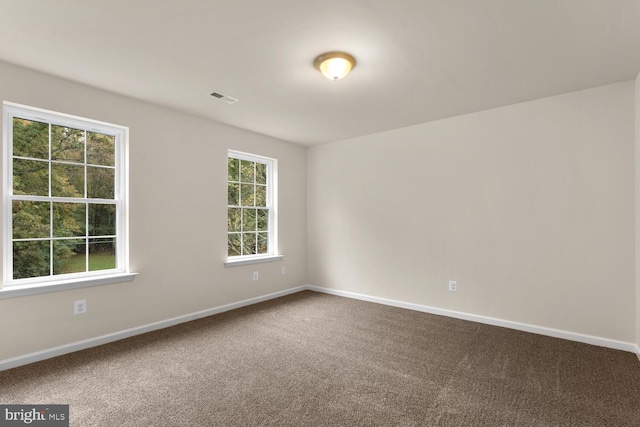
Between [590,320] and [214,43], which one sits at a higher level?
[214,43]

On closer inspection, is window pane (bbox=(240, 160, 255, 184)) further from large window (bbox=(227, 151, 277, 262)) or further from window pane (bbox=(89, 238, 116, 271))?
window pane (bbox=(89, 238, 116, 271))

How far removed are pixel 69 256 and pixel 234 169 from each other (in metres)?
2.16

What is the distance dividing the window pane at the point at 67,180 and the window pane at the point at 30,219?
157mm

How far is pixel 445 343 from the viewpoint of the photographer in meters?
3.05

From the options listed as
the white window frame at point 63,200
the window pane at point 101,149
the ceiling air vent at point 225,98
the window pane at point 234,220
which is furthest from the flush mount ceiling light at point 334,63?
the window pane at point 234,220

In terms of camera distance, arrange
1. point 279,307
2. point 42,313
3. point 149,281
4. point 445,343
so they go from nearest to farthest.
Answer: point 42,313, point 445,343, point 149,281, point 279,307

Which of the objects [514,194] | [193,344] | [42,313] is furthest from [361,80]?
[42,313]

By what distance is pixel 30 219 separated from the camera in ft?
8.95

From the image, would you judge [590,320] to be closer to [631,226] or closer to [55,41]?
[631,226]

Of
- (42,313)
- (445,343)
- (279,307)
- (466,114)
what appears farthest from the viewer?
(279,307)

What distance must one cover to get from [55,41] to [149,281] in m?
2.29

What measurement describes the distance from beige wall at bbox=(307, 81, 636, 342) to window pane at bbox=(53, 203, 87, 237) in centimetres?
327

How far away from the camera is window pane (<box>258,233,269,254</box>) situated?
481 centimetres

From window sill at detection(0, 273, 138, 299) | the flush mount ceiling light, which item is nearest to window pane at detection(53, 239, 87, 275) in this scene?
window sill at detection(0, 273, 138, 299)
